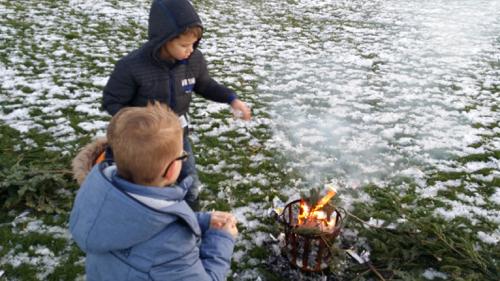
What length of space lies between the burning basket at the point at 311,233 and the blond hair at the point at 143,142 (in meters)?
1.53

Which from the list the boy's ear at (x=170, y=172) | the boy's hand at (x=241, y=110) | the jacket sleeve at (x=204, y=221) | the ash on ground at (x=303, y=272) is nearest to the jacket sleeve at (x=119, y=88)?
the boy's hand at (x=241, y=110)

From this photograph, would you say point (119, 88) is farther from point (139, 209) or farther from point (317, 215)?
point (317, 215)

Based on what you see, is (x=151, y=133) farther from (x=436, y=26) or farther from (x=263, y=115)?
(x=436, y=26)

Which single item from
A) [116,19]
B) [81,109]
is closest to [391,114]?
[81,109]

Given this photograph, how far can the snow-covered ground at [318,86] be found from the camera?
4746mm

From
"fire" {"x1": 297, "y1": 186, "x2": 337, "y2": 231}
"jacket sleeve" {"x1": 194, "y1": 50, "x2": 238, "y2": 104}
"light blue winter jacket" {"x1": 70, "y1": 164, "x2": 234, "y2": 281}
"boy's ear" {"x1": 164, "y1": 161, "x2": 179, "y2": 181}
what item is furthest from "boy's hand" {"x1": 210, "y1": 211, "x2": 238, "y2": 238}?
"jacket sleeve" {"x1": 194, "y1": 50, "x2": 238, "y2": 104}

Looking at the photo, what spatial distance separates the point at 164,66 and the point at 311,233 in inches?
60.6

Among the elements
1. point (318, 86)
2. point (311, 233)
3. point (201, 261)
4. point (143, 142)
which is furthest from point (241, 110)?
point (318, 86)

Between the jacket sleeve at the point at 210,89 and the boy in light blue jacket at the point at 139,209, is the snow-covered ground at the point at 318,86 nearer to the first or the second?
the jacket sleeve at the point at 210,89

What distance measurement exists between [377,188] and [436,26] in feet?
26.9

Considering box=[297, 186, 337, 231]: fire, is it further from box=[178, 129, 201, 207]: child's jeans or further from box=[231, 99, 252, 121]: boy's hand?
box=[178, 129, 201, 207]: child's jeans

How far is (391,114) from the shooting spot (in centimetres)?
604

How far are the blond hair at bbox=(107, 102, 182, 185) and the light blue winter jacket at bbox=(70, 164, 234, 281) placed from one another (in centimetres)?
6

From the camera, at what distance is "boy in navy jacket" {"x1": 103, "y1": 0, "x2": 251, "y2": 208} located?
8.65 feet
